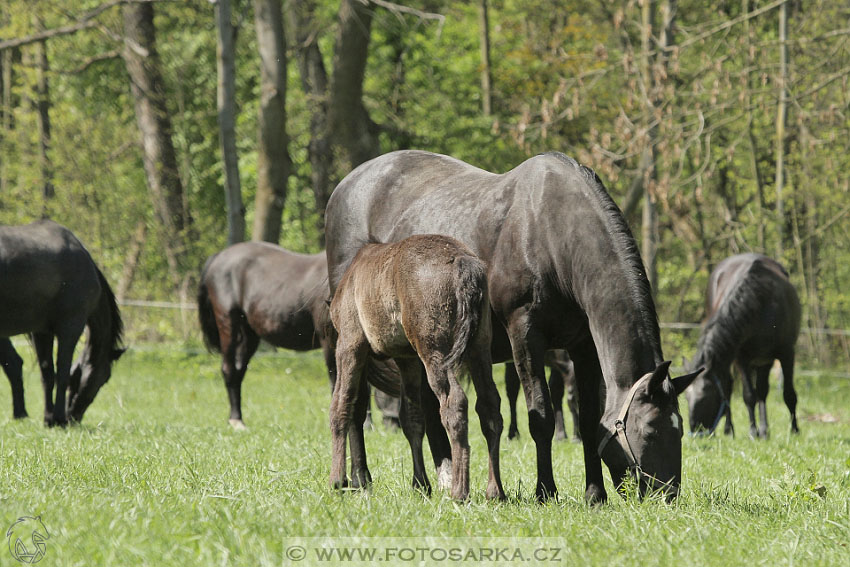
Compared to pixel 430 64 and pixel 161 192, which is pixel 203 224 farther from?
pixel 430 64

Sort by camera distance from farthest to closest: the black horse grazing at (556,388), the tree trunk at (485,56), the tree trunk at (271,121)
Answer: the tree trunk at (485,56), the tree trunk at (271,121), the black horse grazing at (556,388)

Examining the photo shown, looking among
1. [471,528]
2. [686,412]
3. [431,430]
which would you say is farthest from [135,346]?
[471,528]

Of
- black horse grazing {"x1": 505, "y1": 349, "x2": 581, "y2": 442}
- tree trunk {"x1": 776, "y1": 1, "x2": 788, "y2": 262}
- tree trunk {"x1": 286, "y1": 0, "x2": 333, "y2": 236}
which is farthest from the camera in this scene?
tree trunk {"x1": 286, "y1": 0, "x2": 333, "y2": 236}

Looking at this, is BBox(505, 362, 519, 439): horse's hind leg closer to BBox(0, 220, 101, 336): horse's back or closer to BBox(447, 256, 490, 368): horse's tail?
BBox(0, 220, 101, 336): horse's back

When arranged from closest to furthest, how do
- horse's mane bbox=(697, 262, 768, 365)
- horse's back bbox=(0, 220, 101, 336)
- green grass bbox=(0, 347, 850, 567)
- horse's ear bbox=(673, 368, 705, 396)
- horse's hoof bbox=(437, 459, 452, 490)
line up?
green grass bbox=(0, 347, 850, 567)
horse's ear bbox=(673, 368, 705, 396)
horse's hoof bbox=(437, 459, 452, 490)
horse's back bbox=(0, 220, 101, 336)
horse's mane bbox=(697, 262, 768, 365)

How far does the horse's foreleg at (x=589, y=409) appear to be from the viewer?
5.24 meters

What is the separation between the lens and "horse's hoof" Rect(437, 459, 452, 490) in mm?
5051

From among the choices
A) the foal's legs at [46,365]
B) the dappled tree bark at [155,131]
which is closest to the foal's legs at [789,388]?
the foal's legs at [46,365]

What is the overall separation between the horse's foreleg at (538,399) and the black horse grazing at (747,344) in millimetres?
6171

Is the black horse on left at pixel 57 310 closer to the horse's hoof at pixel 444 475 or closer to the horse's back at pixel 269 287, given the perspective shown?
the horse's back at pixel 269 287

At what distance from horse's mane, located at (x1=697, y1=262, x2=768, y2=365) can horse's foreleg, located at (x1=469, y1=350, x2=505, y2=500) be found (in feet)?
23.1

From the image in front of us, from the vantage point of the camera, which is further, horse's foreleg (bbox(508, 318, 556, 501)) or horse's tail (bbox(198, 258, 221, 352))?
horse's tail (bbox(198, 258, 221, 352))

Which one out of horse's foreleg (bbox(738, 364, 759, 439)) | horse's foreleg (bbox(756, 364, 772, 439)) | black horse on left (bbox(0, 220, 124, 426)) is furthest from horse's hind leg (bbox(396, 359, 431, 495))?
horse's foreleg (bbox(738, 364, 759, 439))

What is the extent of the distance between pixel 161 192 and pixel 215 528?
65.1 ft
